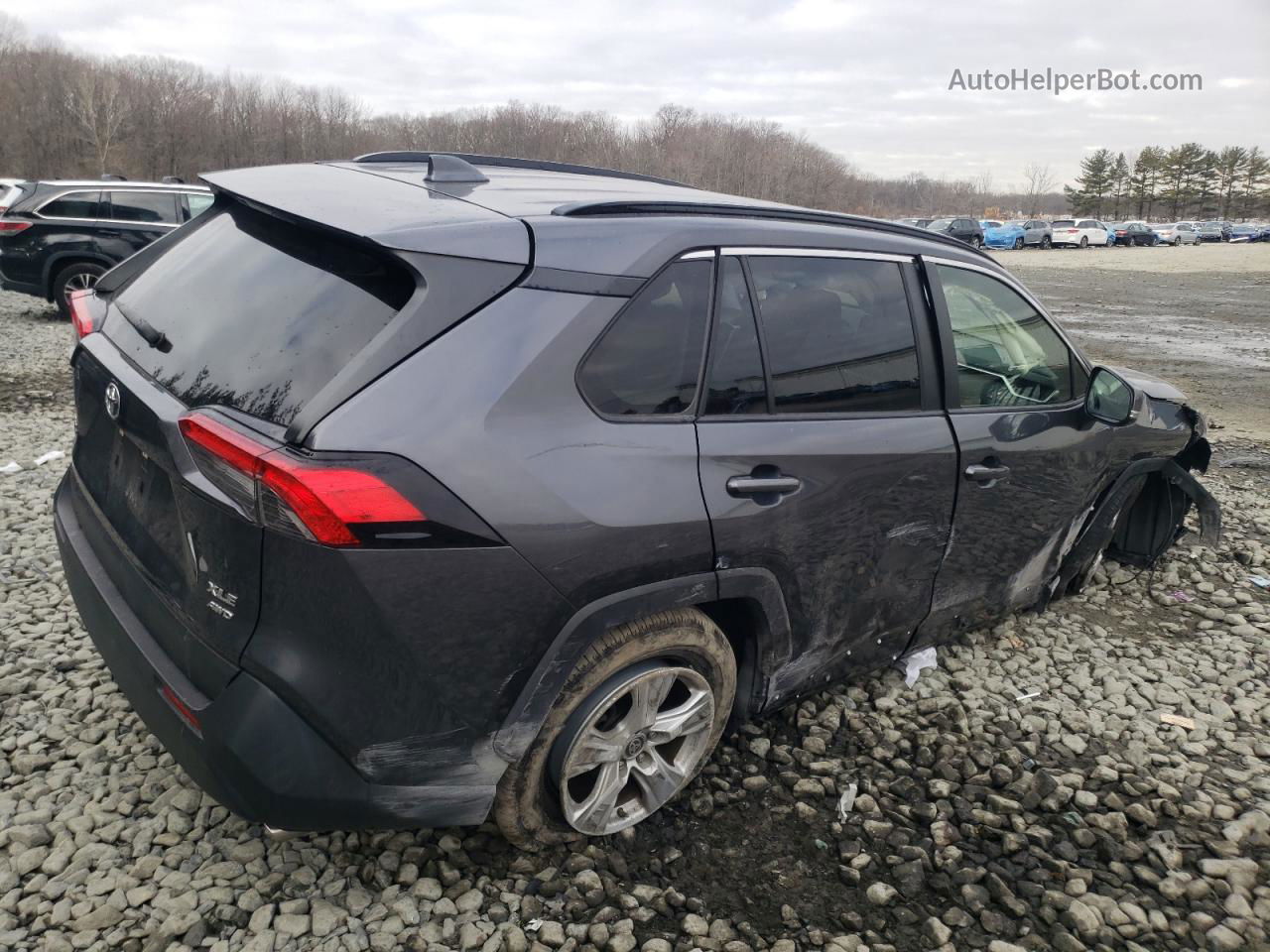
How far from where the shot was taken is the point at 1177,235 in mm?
60375

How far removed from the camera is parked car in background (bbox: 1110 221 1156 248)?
185 feet

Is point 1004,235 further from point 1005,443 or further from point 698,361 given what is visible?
point 698,361

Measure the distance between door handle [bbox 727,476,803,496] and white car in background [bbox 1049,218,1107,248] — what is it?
56.1m

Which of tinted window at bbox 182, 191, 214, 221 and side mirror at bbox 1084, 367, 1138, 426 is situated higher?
tinted window at bbox 182, 191, 214, 221

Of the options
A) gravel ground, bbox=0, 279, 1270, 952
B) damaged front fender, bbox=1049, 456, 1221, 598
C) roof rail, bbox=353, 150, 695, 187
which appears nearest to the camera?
gravel ground, bbox=0, 279, 1270, 952

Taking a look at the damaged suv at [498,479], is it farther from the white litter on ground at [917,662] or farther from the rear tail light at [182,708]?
the white litter on ground at [917,662]

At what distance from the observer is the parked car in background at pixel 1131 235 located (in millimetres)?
56312

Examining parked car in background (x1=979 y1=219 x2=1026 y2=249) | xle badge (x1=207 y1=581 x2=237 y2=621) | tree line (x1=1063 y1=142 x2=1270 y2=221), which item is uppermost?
tree line (x1=1063 y1=142 x2=1270 y2=221)

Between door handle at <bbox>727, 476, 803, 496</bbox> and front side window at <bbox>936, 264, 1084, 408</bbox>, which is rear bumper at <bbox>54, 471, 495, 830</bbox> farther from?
front side window at <bbox>936, 264, 1084, 408</bbox>

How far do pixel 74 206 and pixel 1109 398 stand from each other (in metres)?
12.2

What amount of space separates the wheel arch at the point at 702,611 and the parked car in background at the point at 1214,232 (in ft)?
253

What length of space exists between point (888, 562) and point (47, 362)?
929cm

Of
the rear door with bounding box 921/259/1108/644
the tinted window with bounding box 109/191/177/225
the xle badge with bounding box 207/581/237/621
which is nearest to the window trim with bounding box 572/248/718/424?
the xle badge with bounding box 207/581/237/621

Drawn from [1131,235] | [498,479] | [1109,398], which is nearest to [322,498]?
[498,479]
